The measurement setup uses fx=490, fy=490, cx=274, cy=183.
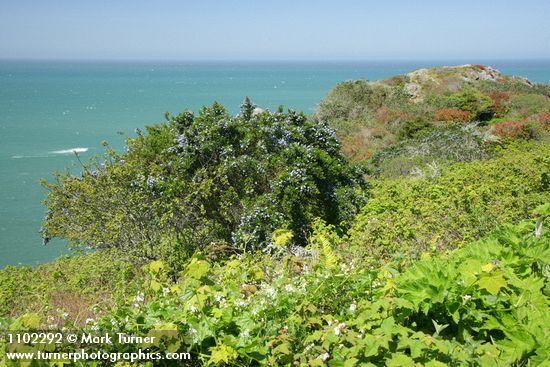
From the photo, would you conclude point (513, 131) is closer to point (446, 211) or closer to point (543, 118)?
point (543, 118)

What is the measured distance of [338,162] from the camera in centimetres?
1084

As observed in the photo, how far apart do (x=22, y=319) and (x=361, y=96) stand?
2958 cm

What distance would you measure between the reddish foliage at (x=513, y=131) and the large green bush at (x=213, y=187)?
37.5ft

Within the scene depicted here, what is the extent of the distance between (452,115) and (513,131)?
5.99 m

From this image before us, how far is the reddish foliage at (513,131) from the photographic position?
19609mm

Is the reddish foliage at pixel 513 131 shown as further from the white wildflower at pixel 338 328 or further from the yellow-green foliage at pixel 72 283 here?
the white wildflower at pixel 338 328

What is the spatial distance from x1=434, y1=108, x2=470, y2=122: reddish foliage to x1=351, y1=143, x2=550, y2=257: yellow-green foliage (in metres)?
15.8

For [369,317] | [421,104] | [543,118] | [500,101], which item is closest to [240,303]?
[369,317]

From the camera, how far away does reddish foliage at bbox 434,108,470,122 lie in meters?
25.2

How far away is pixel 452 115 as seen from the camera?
25547 millimetres

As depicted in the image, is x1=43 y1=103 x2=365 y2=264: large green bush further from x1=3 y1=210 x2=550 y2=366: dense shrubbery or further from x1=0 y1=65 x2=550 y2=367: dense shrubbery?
x1=3 y1=210 x2=550 y2=366: dense shrubbery

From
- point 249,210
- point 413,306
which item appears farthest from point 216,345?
point 249,210

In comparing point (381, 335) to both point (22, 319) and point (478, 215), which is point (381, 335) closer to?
point (22, 319)

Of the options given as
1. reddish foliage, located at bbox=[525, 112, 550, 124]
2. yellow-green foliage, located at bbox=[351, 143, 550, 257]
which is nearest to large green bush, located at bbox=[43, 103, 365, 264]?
yellow-green foliage, located at bbox=[351, 143, 550, 257]
